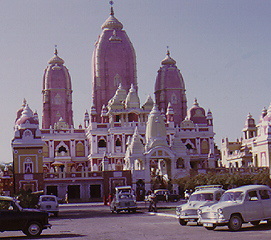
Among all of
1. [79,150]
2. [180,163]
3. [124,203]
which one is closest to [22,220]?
[124,203]

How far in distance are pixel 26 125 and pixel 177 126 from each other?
26988 mm

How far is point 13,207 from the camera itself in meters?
21.5

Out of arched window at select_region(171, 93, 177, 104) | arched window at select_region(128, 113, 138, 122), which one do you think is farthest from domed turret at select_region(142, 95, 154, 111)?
arched window at select_region(171, 93, 177, 104)

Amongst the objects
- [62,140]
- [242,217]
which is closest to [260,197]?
[242,217]

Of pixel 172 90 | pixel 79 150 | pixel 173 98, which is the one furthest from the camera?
pixel 172 90

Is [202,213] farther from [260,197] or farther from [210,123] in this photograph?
[210,123]

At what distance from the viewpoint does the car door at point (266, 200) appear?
21750 mm

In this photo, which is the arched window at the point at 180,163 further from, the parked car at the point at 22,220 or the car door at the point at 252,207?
the parked car at the point at 22,220

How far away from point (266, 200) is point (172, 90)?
7320cm

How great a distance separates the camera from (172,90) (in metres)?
94.9

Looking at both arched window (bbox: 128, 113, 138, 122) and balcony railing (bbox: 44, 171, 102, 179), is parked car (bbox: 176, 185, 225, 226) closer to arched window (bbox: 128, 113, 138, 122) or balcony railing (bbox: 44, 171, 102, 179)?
balcony railing (bbox: 44, 171, 102, 179)

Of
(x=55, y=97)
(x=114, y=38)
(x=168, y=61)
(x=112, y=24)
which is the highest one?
(x=112, y=24)

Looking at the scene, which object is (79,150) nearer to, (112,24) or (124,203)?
(112,24)

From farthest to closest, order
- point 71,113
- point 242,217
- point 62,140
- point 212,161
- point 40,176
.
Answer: point 71,113, point 62,140, point 212,161, point 40,176, point 242,217
